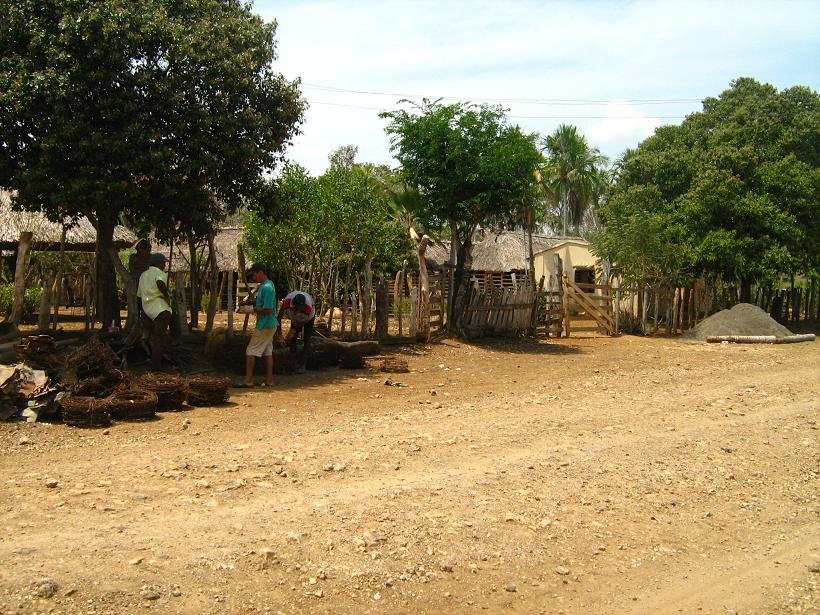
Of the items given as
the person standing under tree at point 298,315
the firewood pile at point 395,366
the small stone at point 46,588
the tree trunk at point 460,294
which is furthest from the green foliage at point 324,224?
the small stone at point 46,588

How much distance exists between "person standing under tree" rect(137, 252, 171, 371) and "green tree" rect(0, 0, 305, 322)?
157 cm

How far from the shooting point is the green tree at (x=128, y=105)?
10805 mm

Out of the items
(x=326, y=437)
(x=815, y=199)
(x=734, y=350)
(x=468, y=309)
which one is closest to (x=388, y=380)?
(x=326, y=437)

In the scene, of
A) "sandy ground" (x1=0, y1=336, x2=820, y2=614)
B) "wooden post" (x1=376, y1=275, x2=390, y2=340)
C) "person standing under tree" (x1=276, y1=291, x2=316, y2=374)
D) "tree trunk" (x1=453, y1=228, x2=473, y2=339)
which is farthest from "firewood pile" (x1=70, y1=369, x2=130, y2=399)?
"tree trunk" (x1=453, y1=228, x2=473, y2=339)

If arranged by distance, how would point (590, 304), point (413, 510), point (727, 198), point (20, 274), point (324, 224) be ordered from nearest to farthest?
point (413, 510), point (20, 274), point (324, 224), point (590, 304), point (727, 198)

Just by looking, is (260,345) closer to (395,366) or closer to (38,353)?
(38,353)

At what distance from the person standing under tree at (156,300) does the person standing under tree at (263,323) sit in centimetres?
118

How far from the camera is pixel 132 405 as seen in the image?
8.31 meters

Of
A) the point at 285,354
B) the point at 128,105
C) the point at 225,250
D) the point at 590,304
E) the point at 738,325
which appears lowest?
the point at 285,354

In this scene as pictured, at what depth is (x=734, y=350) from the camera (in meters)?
19.1

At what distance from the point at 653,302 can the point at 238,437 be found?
19.5m

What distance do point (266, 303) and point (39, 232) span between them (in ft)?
44.2

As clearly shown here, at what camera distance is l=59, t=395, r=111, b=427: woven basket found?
26.0 feet

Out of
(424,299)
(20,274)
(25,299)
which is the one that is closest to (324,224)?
(424,299)
